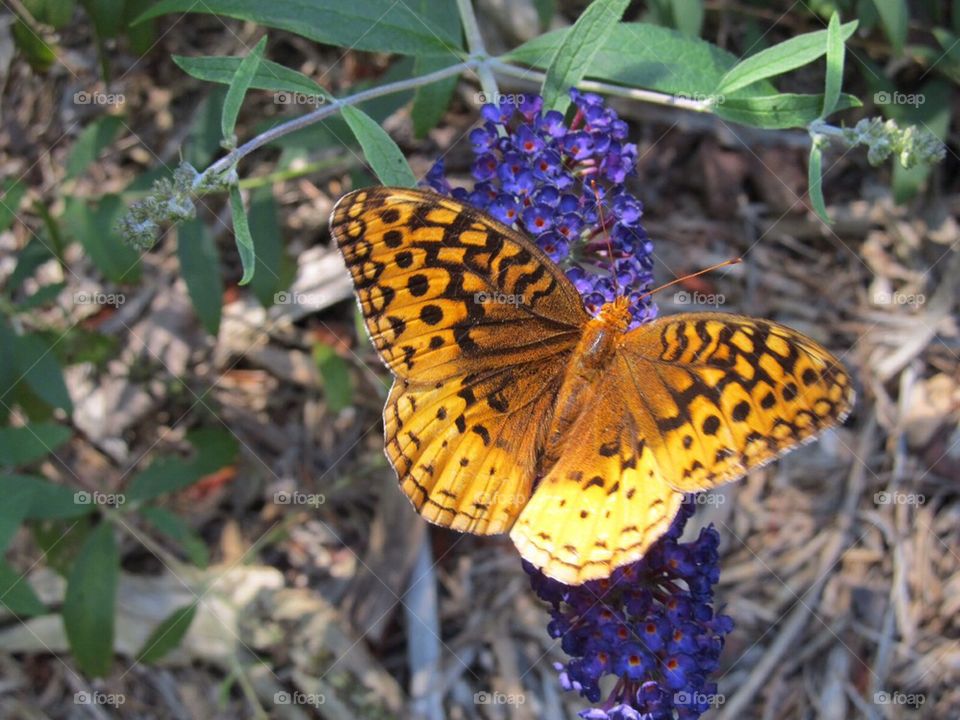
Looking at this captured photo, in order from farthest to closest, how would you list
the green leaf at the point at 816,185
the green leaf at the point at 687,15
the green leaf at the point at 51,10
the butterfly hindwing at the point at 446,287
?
1. the green leaf at the point at 687,15
2. the green leaf at the point at 51,10
3. the green leaf at the point at 816,185
4. the butterfly hindwing at the point at 446,287

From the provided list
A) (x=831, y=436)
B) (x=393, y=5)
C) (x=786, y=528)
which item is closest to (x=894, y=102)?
(x=831, y=436)

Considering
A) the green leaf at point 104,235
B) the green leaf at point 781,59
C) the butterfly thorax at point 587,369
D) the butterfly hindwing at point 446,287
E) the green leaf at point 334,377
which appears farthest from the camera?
the green leaf at point 334,377

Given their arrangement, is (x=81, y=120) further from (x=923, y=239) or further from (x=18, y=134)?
(x=923, y=239)

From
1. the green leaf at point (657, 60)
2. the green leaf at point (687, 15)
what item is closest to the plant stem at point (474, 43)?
the green leaf at point (657, 60)

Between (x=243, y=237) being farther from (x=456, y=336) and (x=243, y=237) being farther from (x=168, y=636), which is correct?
(x=168, y=636)

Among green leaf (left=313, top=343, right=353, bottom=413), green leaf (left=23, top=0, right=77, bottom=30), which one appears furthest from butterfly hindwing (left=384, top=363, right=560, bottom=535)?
green leaf (left=23, top=0, right=77, bottom=30)

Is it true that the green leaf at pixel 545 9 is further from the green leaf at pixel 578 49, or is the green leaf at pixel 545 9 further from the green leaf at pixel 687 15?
the green leaf at pixel 578 49

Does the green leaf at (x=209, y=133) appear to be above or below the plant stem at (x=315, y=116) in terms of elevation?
below
